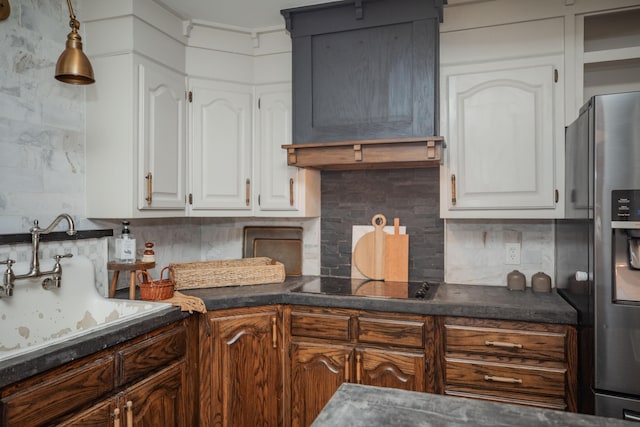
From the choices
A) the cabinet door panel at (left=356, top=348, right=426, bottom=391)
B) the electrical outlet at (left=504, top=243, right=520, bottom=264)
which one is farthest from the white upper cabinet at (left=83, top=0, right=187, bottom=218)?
the electrical outlet at (left=504, top=243, right=520, bottom=264)

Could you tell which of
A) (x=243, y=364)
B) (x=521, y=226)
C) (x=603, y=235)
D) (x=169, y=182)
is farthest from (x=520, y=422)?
(x=169, y=182)

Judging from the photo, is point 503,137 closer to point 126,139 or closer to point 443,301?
point 443,301

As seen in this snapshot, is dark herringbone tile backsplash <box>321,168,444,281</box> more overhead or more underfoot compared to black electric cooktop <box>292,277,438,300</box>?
more overhead

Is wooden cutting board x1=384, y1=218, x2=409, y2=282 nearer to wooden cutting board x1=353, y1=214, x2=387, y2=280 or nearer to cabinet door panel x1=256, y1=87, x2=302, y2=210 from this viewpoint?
wooden cutting board x1=353, y1=214, x2=387, y2=280

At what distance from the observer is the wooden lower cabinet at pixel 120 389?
4.15 feet

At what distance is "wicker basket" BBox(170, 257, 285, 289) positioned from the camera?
230cm

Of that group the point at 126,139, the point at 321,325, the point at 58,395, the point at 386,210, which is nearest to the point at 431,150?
the point at 386,210

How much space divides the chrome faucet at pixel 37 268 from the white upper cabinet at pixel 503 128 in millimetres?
1765

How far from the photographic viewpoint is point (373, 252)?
2619mm

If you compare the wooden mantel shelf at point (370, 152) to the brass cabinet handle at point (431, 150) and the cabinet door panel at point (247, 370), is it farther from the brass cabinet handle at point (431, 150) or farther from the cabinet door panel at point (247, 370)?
the cabinet door panel at point (247, 370)

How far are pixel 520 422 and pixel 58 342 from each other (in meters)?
1.34

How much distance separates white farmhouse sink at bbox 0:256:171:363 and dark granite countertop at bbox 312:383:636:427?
101 centimetres

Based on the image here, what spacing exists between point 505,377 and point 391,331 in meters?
0.52

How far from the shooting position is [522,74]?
2115 mm
